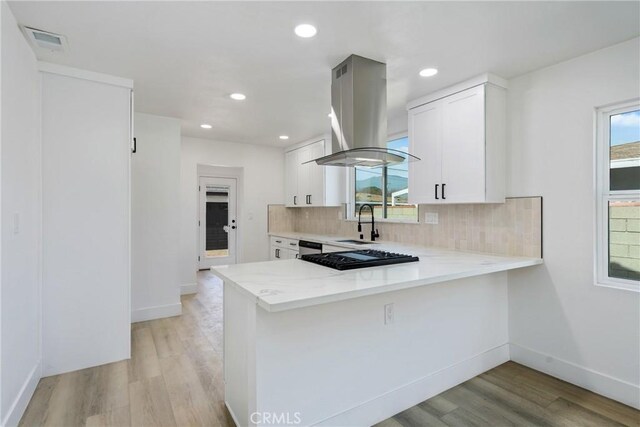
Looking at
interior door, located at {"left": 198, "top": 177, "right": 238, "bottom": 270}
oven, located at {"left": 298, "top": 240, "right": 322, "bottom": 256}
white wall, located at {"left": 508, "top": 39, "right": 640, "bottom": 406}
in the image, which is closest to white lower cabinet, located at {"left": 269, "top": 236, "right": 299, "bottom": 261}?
oven, located at {"left": 298, "top": 240, "right": 322, "bottom": 256}

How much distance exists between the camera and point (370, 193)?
174 inches

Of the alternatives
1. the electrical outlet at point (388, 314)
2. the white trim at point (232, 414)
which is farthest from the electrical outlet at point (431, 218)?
the white trim at point (232, 414)

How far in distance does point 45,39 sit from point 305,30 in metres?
1.72

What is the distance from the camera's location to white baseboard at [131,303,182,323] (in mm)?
3699

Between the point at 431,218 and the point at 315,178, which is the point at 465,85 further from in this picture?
the point at 315,178

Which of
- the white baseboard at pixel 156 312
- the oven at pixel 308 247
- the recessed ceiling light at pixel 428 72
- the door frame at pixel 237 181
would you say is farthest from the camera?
the door frame at pixel 237 181

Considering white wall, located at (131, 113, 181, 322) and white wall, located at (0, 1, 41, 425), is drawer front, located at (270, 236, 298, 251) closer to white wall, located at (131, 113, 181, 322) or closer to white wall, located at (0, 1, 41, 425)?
white wall, located at (131, 113, 181, 322)

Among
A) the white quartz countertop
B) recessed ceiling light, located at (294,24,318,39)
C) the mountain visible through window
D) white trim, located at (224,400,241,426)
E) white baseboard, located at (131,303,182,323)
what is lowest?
white trim, located at (224,400,241,426)

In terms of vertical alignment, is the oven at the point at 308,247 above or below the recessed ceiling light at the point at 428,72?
below

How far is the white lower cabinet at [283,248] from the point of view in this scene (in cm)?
475

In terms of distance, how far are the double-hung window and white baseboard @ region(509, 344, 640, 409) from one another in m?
1.63

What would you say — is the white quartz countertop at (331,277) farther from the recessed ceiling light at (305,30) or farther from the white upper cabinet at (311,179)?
the white upper cabinet at (311,179)

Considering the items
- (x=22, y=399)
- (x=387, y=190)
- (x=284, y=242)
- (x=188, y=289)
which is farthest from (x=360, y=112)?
(x=188, y=289)

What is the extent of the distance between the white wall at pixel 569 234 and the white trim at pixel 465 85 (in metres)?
0.16
